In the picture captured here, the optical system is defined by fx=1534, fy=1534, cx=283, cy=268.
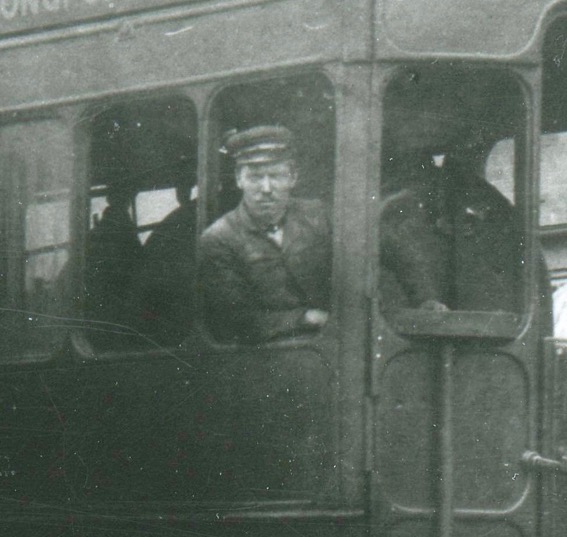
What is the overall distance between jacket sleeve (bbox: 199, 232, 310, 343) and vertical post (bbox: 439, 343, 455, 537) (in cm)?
57

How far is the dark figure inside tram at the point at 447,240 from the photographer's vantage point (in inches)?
213

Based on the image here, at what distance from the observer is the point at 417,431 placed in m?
5.29

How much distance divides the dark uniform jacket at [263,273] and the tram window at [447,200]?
0.25m

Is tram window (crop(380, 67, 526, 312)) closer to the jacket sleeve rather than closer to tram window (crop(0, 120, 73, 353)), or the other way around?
the jacket sleeve

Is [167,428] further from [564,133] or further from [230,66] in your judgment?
[564,133]

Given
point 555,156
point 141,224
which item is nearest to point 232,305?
point 141,224

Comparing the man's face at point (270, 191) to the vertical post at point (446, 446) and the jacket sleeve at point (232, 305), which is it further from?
the vertical post at point (446, 446)

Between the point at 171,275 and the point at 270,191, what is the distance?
0.52m

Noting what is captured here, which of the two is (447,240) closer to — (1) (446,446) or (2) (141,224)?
(1) (446,446)

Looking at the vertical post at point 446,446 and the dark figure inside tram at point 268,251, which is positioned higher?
the dark figure inside tram at point 268,251

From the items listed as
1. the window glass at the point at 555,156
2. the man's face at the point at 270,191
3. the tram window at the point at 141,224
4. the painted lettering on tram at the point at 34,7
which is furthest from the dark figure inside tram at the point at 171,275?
the window glass at the point at 555,156

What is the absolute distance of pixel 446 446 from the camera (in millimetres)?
5238

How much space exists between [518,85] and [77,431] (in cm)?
211

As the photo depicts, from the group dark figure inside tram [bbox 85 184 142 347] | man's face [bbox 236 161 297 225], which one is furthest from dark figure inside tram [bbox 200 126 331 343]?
dark figure inside tram [bbox 85 184 142 347]
